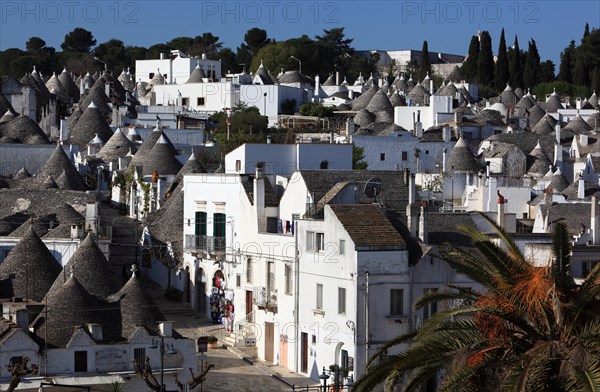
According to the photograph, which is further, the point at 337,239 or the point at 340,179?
the point at 340,179

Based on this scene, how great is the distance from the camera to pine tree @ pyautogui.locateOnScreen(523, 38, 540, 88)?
406 feet

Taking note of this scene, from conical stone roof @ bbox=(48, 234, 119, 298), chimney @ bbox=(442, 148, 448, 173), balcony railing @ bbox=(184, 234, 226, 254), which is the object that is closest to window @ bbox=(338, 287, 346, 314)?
conical stone roof @ bbox=(48, 234, 119, 298)

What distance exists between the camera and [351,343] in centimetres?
3428

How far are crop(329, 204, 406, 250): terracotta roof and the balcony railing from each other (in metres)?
8.06

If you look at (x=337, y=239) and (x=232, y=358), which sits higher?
(x=337, y=239)

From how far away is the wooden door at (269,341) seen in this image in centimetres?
3853

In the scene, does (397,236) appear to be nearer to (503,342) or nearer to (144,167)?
(503,342)

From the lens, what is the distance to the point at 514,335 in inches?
758

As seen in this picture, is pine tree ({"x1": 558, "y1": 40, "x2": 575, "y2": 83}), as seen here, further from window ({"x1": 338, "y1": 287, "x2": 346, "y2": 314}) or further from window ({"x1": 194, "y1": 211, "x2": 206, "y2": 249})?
window ({"x1": 338, "y1": 287, "x2": 346, "y2": 314})

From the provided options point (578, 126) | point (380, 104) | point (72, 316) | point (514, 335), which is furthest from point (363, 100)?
point (514, 335)

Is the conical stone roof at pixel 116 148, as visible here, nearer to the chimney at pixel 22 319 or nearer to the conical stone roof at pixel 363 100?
the conical stone roof at pixel 363 100

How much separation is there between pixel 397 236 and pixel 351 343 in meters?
2.64

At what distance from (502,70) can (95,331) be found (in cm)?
9185

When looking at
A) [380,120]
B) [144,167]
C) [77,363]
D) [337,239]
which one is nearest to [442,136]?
[380,120]
